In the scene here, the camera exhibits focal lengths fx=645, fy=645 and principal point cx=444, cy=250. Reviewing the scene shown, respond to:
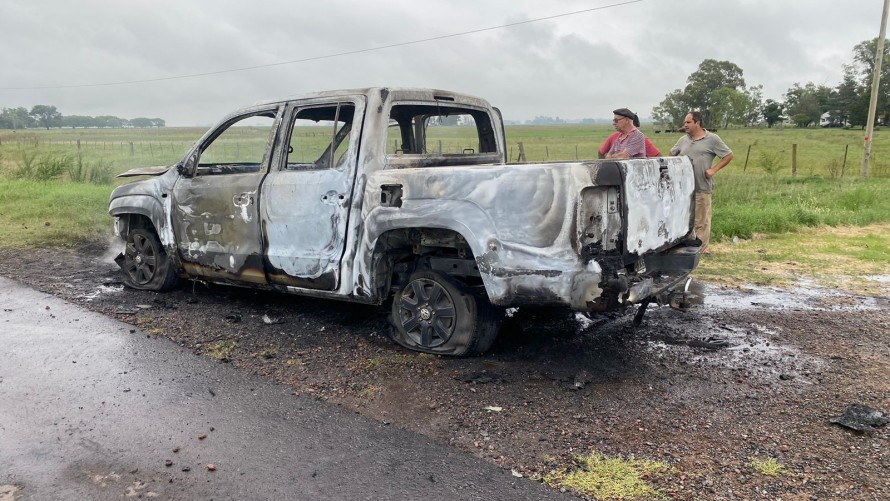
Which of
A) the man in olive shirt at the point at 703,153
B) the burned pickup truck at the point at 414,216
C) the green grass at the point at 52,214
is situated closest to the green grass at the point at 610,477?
the burned pickup truck at the point at 414,216

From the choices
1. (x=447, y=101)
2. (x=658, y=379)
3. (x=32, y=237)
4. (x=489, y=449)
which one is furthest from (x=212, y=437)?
(x=32, y=237)

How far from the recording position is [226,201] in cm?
538

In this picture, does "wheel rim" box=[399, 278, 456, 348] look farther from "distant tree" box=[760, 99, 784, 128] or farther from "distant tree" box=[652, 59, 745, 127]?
"distant tree" box=[760, 99, 784, 128]

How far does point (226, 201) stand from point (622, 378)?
3438mm

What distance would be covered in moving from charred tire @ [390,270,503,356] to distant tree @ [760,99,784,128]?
229 feet

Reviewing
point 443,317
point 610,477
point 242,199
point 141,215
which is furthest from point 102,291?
point 610,477

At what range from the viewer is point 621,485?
9.31ft

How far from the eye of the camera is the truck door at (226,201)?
525 cm

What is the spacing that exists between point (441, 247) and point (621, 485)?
222 centimetres

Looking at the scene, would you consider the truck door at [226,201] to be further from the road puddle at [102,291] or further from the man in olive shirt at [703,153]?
the man in olive shirt at [703,153]

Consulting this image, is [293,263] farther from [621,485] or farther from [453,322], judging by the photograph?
[621,485]

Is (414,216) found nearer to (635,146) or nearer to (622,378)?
(622,378)

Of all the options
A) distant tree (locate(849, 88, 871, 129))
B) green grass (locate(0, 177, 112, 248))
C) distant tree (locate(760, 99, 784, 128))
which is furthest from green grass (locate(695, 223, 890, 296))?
distant tree (locate(760, 99, 784, 128))

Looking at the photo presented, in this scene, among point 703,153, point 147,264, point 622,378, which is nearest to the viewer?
point 622,378
